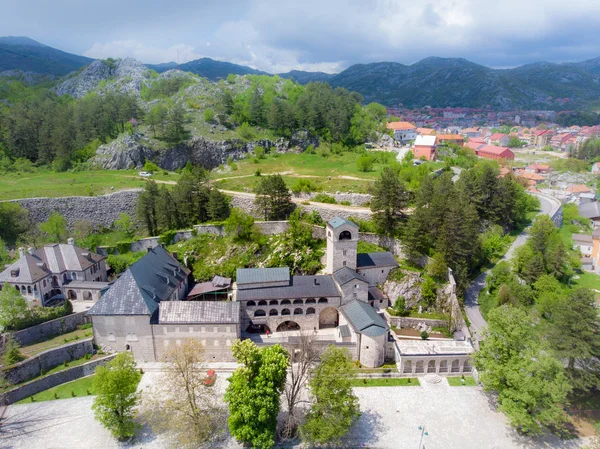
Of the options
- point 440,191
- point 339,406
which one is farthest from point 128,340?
point 440,191

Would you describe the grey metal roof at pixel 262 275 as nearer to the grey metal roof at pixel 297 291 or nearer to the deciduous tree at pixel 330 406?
the grey metal roof at pixel 297 291

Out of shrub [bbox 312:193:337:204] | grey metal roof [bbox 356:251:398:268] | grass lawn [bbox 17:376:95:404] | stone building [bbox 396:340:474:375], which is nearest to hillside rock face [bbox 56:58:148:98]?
shrub [bbox 312:193:337:204]

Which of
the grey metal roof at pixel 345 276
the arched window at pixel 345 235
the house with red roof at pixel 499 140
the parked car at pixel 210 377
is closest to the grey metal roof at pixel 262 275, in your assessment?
the grey metal roof at pixel 345 276

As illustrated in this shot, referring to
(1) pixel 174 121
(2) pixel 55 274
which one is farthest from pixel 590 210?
(2) pixel 55 274

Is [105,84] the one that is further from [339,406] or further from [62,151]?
[339,406]

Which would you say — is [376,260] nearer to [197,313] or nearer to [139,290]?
[197,313]
